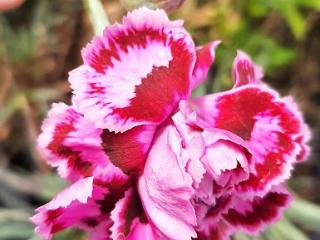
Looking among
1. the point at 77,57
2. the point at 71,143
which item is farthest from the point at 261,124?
the point at 77,57

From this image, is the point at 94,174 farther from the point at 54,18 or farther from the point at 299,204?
the point at 54,18

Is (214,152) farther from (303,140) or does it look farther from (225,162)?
(303,140)

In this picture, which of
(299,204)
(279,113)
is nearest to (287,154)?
(279,113)

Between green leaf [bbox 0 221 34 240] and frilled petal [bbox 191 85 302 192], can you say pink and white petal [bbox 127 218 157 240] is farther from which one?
green leaf [bbox 0 221 34 240]

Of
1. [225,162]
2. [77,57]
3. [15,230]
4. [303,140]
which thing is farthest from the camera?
[77,57]

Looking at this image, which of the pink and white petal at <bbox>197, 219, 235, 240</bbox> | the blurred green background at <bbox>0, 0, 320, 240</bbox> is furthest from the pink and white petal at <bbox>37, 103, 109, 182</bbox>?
the blurred green background at <bbox>0, 0, 320, 240</bbox>

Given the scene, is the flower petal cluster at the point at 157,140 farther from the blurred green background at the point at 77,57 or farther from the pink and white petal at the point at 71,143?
the blurred green background at the point at 77,57
